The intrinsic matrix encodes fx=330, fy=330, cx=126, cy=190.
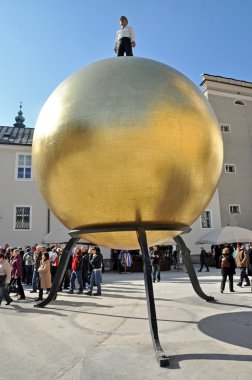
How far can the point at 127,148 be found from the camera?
16.3 feet

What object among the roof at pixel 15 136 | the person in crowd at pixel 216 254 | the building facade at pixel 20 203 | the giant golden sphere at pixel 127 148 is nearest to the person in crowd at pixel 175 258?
the person in crowd at pixel 216 254

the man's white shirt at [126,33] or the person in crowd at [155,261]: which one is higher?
the man's white shirt at [126,33]

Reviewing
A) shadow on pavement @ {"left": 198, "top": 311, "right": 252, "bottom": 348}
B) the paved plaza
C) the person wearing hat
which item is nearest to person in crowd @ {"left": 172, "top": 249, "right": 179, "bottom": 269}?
the person wearing hat

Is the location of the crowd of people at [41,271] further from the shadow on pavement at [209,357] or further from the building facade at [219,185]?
the building facade at [219,185]

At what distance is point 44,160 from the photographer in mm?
5629

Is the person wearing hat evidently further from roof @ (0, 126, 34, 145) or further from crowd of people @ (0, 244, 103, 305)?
roof @ (0, 126, 34, 145)

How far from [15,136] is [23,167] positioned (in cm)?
404

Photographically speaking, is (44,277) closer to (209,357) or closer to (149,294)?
(149,294)

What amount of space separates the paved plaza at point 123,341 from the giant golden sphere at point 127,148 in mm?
1835

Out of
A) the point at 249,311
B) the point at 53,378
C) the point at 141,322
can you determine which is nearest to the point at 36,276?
the point at 141,322

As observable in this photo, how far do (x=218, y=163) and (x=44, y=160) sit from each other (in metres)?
3.06

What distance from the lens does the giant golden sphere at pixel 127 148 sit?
5.02 meters

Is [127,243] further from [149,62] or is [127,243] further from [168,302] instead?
[168,302]

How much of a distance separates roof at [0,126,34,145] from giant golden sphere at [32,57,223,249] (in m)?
23.0
